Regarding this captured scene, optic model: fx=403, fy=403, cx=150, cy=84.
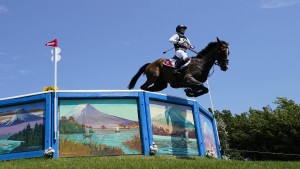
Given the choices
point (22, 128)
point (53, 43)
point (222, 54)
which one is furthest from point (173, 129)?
point (53, 43)

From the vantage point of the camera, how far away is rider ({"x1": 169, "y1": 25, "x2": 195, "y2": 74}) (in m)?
13.7

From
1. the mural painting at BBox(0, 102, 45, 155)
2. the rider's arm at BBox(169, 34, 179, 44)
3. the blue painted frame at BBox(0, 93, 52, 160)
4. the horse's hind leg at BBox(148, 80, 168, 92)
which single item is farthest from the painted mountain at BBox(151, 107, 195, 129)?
the mural painting at BBox(0, 102, 45, 155)

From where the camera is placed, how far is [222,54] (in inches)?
531

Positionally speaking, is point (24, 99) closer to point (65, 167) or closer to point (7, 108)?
point (7, 108)

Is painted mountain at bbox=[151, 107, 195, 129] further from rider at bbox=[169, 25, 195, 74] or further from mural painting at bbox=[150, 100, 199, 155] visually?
rider at bbox=[169, 25, 195, 74]

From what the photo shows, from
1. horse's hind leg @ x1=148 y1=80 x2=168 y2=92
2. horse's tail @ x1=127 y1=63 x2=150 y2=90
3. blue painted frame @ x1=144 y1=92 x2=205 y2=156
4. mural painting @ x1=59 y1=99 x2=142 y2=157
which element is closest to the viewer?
mural painting @ x1=59 y1=99 x2=142 y2=157

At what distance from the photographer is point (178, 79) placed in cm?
1391

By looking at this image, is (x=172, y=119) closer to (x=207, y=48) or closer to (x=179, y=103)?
(x=179, y=103)

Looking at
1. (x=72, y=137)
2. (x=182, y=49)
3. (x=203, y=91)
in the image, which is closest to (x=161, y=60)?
(x=182, y=49)

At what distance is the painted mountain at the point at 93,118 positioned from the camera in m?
12.6

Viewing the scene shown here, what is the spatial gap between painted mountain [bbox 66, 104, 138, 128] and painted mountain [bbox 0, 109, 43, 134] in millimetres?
1183

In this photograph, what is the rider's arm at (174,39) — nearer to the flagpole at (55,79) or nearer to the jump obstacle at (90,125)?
the jump obstacle at (90,125)

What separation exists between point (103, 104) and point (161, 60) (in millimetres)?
2766

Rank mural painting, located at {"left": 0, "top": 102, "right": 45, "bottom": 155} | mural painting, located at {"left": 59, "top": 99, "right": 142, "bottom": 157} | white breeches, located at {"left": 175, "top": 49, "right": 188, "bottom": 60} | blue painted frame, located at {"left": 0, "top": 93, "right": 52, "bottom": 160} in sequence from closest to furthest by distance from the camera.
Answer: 1. blue painted frame, located at {"left": 0, "top": 93, "right": 52, "bottom": 160}
2. mural painting, located at {"left": 59, "top": 99, "right": 142, "bottom": 157}
3. mural painting, located at {"left": 0, "top": 102, "right": 45, "bottom": 155}
4. white breeches, located at {"left": 175, "top": 49, "right": 188, "bottom": 60}
